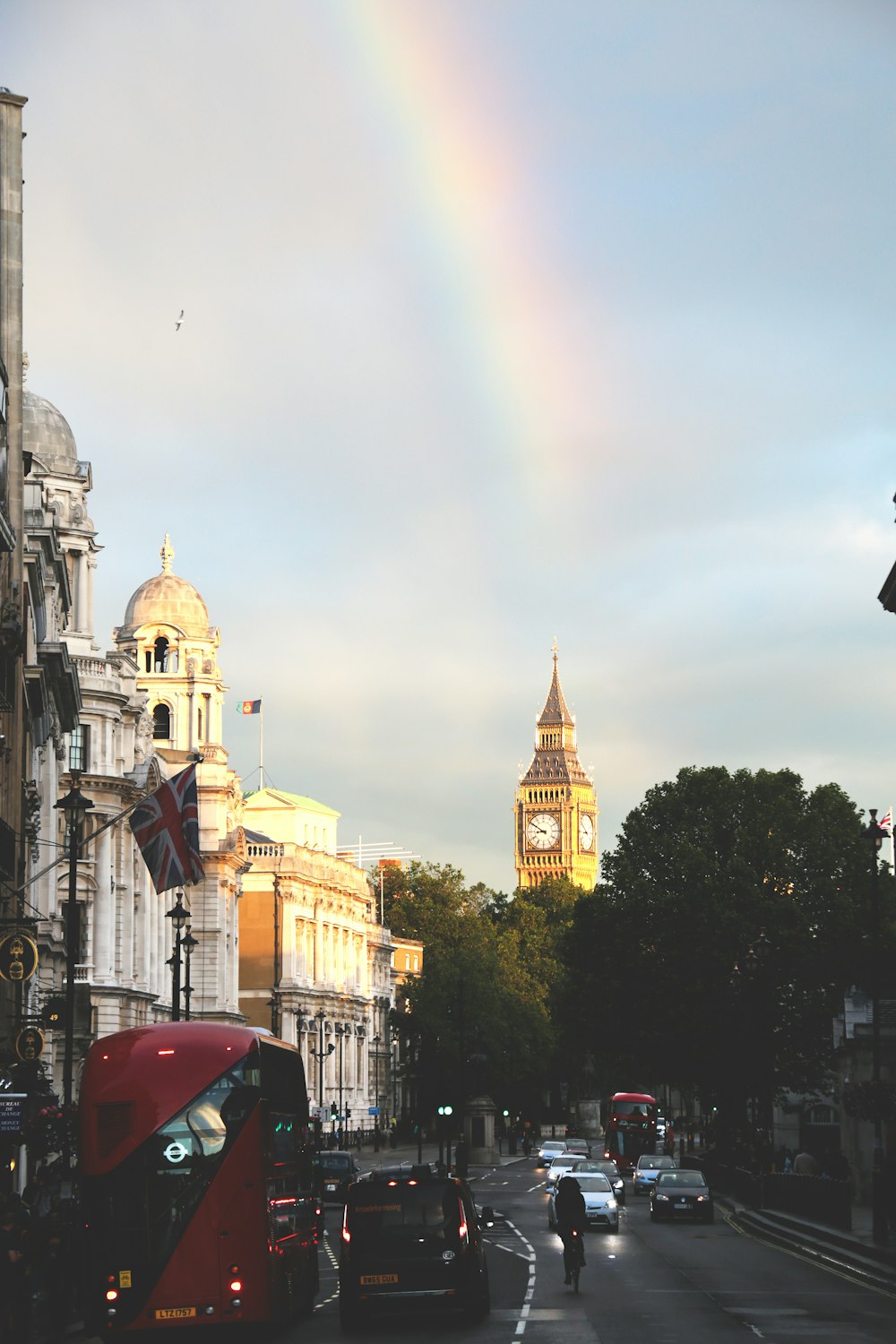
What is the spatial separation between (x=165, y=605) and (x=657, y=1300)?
92363 millimetres

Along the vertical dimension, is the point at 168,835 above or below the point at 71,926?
above

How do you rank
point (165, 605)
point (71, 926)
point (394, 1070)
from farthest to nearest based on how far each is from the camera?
point (394, 1070) < point (165, 605) < point (71, 926)

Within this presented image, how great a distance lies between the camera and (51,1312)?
86.7ft

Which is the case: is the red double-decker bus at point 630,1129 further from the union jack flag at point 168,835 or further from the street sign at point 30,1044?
the street sign at point 30,1044

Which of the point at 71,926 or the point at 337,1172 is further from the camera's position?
the point at 337,1172

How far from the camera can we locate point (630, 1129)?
94.4 metres

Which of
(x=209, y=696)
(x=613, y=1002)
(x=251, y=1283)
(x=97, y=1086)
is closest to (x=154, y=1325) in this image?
(x=251, y=1283)

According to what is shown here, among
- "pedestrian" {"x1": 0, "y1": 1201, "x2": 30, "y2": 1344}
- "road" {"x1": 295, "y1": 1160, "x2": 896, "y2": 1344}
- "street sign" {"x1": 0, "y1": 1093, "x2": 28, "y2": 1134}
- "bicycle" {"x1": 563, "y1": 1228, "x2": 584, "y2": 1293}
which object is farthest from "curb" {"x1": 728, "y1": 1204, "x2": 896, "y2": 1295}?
"pedestrian" {"x1": 0, "y1": 1201, "x2": 30, "y2": 1344}

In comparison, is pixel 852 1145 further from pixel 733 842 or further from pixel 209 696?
pixel 209 696

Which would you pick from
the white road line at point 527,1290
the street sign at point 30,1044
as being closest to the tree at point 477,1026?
the white road line at point 527,1290

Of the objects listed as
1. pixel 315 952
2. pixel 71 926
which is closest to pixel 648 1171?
pixel 71 926

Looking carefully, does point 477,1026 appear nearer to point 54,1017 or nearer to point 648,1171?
point 648,1171

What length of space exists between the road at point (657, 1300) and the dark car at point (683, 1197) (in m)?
4.60

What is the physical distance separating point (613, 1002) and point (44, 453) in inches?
1258
